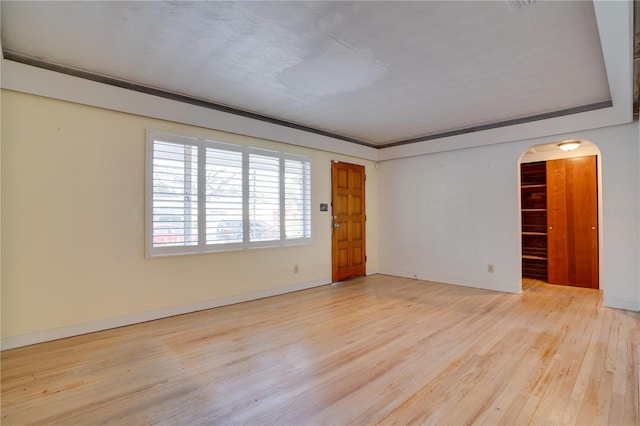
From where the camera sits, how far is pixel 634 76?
3.22 meters

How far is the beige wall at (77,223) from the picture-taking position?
284 cm

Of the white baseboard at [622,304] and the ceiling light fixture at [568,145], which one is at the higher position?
the ceiling light fixture at [568,145]

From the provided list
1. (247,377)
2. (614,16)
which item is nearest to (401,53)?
(614,16)

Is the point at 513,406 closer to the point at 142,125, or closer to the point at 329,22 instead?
the point at 329,22

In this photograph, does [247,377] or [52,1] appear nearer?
[52,1]

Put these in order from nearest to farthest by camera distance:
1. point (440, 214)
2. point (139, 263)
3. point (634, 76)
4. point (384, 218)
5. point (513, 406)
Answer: point (513, 406)
point (634, 76)
point (139, 263)
point (440, 214)
point (384, 218)

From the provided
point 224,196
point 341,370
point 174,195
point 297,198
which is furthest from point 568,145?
point 174,195

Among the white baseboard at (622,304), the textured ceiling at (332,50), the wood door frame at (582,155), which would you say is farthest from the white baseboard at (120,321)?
the white baseboard at (622,304)

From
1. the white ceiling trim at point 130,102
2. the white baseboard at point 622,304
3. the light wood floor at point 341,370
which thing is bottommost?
the light wood floor at point 341,370

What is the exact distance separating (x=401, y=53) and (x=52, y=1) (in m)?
Result: 2.71

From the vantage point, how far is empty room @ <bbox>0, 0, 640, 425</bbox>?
216cm

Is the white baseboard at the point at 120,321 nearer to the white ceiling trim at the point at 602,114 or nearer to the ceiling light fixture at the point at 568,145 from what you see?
the white ceiling trim at the point at 602,114

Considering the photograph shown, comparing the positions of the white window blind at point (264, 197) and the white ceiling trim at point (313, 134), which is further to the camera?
the white window blind at point (264, 197)

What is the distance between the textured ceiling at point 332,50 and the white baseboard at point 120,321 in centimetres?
263
